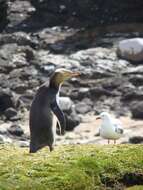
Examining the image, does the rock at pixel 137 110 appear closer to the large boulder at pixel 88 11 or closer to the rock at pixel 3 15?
the large boulder at pixel 88 11

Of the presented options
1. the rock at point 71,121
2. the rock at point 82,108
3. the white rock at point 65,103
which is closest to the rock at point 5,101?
the white rock at point 65,103

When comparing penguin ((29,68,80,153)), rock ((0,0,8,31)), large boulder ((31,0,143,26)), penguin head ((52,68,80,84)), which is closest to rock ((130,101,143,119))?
large boulder ((31,0,143,26))

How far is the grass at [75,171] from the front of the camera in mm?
5297

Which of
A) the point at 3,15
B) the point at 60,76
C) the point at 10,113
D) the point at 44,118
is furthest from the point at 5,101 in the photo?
the point at 44,118

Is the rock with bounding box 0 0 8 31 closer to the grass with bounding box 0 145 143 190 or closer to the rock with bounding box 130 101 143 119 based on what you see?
the rock with bounding box 130 101 143 119

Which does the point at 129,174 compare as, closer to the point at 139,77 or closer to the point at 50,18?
the point at 139,77

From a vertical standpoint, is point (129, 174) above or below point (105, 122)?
above

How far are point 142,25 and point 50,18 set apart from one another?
5.44 m

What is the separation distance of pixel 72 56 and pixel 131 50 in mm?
2731

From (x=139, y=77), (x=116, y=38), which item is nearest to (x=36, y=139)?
(x=139, y=77)

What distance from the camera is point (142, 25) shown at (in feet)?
135

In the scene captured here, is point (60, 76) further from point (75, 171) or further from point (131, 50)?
point (131, 50)

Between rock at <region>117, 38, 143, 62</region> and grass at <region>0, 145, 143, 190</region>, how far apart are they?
93.7 ft

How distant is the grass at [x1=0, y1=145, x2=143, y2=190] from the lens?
17.4 ft
